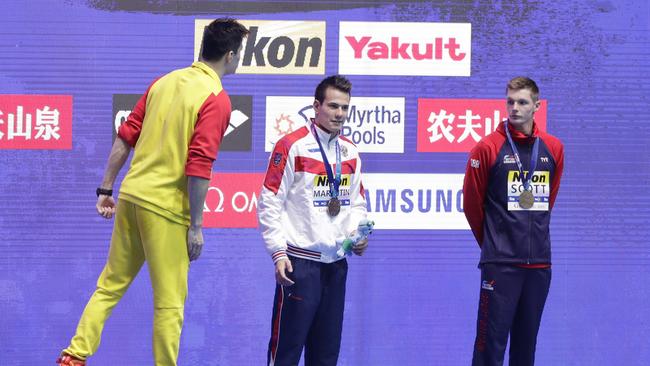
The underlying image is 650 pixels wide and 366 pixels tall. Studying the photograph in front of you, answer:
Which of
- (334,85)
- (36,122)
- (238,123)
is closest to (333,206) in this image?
(334,85)

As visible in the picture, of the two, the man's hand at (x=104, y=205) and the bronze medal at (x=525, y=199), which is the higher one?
the bronze medal at (x=525, y=199)

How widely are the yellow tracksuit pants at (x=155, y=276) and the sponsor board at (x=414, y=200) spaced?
5.23 ft

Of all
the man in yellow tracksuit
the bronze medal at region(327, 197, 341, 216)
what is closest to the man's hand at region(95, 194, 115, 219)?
the man in yellow tracksuit

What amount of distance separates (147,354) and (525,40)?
8.26 ft

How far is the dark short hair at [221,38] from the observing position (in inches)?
140

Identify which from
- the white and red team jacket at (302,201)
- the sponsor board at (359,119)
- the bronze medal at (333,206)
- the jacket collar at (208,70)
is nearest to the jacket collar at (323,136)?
the white and red team jacket at (302,201)

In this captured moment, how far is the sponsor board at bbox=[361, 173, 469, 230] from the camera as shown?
4.89m

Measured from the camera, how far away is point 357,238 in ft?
12.4

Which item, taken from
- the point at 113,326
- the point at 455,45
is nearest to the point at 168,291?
the point at 113,326

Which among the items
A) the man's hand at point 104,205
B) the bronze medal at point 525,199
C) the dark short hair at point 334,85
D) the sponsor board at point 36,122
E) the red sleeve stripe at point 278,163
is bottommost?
the man's hand at point 104,205

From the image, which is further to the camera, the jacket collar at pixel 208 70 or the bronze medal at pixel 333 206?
the bronze medal at pixel 333 206

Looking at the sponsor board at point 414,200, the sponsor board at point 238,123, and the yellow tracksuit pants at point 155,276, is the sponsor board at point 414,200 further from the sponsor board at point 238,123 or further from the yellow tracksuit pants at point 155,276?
the yellow tracksuit pants at point 155,276

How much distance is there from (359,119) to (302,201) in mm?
1243

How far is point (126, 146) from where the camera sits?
3.64 metres
